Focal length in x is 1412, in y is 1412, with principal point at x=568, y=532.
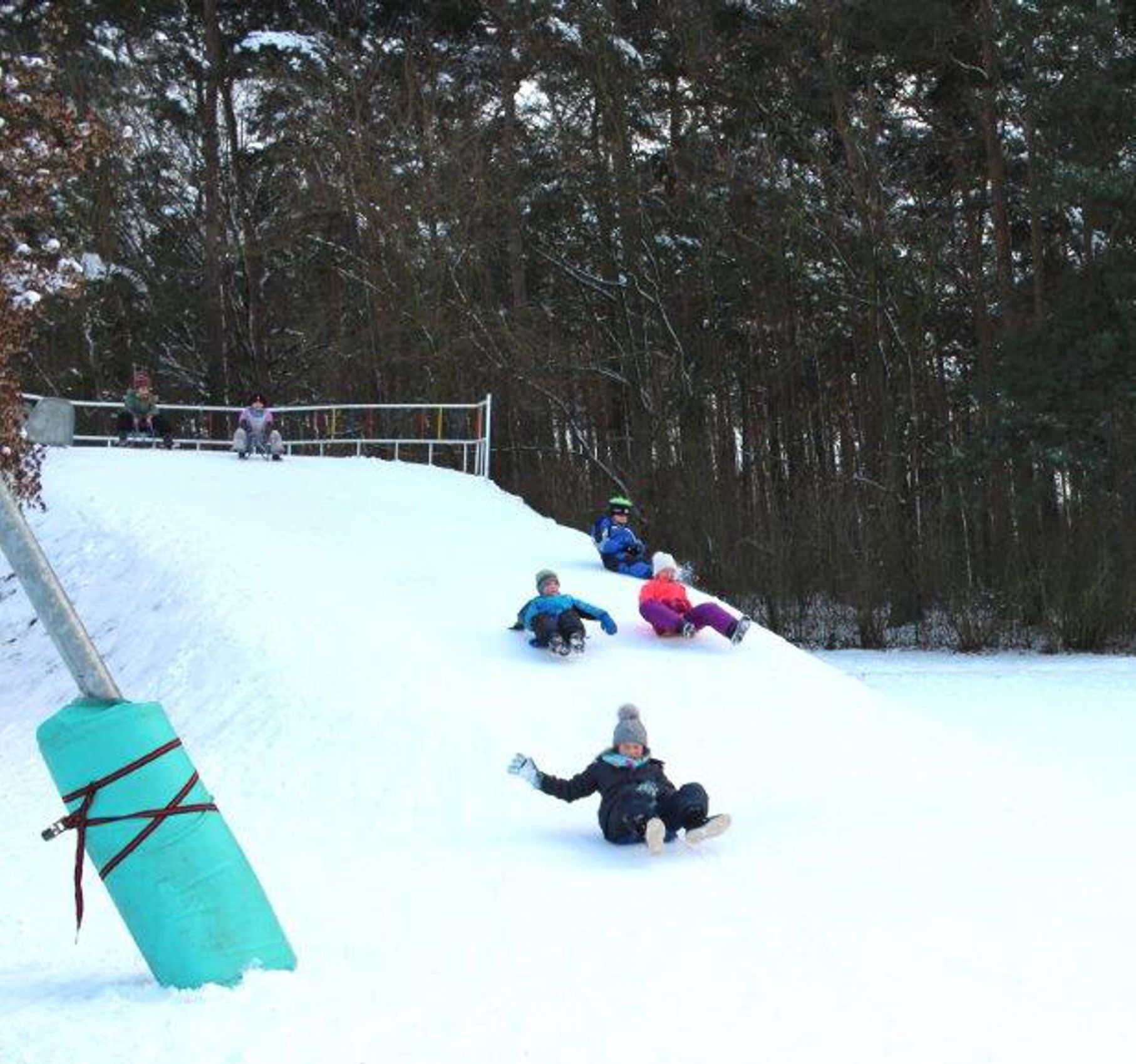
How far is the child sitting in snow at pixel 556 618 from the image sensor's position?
12852 millimetres

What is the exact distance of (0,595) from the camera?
17.2m

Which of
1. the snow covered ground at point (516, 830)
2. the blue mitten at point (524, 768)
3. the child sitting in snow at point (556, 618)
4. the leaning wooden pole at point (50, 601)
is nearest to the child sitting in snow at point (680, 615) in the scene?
the snow covered ground at point (516, 830)

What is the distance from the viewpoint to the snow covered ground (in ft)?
17.3

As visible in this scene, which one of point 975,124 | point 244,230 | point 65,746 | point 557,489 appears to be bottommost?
point 65,746

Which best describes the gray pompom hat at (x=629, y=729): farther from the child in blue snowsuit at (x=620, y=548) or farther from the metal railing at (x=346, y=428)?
the metal railing at (x=346, y=428)

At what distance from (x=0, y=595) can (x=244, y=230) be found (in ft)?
61.4

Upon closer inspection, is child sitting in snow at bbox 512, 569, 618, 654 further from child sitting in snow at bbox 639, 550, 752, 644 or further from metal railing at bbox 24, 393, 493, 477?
metal railing at bbox 24, 393, 493, 477

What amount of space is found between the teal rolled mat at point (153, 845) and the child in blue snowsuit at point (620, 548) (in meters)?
11.3

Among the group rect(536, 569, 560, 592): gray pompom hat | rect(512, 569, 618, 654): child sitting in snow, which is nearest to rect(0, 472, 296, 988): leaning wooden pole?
rect(512, 569, 618, 654): child sitting in snow

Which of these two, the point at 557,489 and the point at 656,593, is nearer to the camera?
the point at 656,593

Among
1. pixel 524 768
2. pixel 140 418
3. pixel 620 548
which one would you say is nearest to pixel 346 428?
pixel 140 418

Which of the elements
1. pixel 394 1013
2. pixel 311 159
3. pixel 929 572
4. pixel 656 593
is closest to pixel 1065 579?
pixel 929 572

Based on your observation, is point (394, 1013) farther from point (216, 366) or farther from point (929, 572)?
point (216, 366)

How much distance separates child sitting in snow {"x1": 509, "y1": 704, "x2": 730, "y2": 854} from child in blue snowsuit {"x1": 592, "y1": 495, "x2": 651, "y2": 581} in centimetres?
776
